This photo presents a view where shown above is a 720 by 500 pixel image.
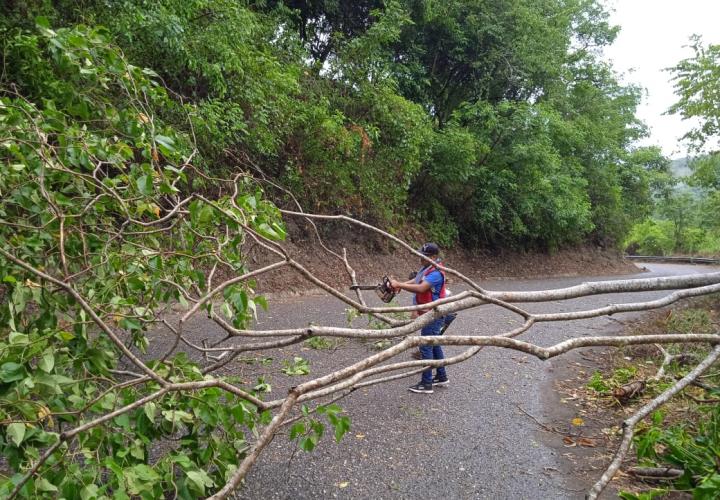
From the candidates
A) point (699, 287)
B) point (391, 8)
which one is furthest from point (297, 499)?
point (391, 8)

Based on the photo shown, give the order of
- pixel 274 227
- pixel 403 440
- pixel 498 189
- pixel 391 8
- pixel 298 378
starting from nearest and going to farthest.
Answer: pixel 274 227, pixel 403 440, pixel 298 378, pixel 391 8, pixel 498 189

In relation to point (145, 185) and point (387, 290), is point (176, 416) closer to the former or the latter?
point (145, 185)

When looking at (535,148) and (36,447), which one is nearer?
(36,447)

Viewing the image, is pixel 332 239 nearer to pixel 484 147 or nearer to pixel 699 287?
pixel 484 147

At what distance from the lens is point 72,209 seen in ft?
9.98

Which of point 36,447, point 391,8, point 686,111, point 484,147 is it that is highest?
point 391,8

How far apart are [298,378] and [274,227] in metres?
3.07

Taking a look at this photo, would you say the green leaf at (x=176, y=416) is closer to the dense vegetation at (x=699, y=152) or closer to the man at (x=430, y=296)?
the man at (x=430, y=296)

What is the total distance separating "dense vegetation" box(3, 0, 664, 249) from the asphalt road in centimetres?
448

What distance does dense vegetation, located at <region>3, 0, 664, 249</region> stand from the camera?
783 cm

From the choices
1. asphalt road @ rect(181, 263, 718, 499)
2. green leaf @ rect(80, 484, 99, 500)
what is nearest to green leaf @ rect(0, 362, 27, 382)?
green leaf @ rect(80, 484, 99, 500)

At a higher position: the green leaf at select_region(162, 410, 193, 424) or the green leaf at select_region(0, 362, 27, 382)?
the green leaf at select_region(0, 362, 27, 382)

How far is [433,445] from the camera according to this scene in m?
4.01

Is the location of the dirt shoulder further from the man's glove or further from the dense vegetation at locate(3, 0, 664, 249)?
the man's glove
